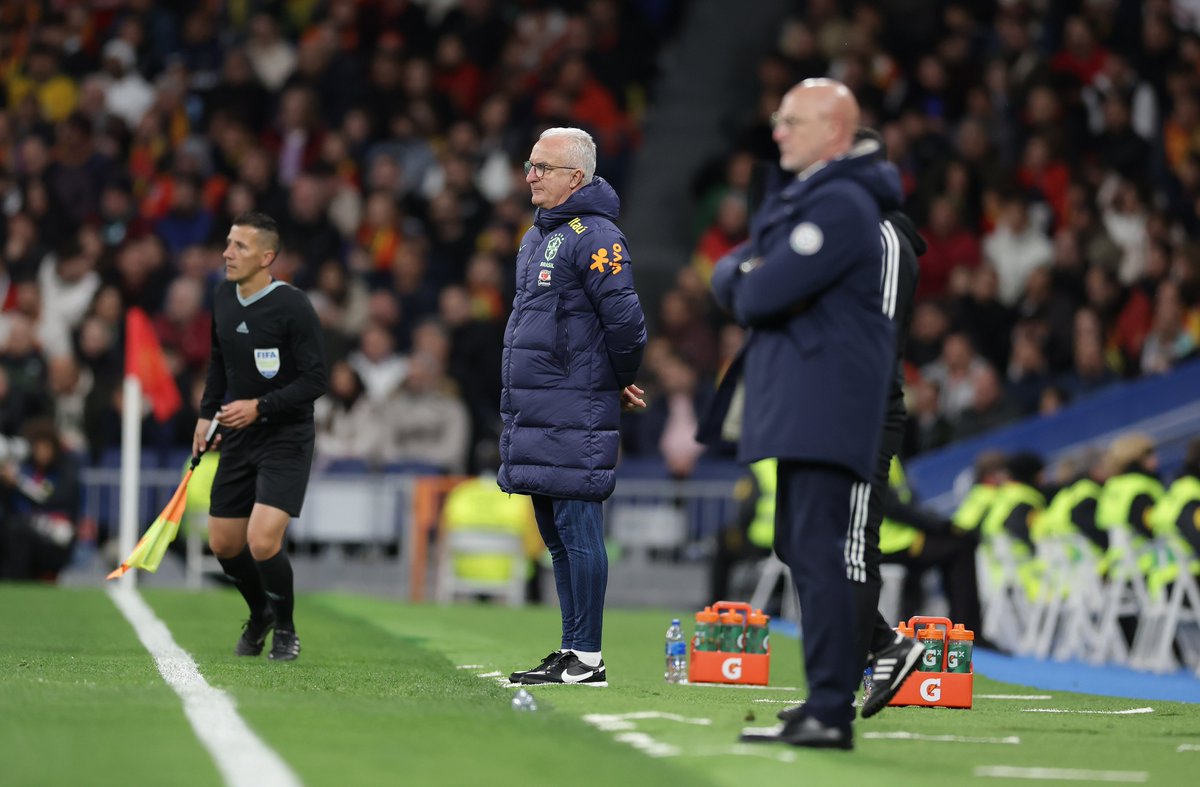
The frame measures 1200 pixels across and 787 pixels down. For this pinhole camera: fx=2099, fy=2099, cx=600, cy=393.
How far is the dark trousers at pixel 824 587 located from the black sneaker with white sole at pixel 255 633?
166 inches

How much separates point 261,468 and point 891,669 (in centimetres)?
357

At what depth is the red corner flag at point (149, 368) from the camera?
17.1 metres

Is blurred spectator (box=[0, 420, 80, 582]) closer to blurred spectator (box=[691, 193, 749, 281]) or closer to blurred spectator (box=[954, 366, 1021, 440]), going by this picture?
blurred spectator (box=[691, 193, 749, 281])

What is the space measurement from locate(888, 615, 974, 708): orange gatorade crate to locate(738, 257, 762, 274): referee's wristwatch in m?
2.43

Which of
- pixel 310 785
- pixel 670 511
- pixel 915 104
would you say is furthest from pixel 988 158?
pixel 310 785

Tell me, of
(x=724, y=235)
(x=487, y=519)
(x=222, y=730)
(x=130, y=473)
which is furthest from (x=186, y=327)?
(x=222, y=730)

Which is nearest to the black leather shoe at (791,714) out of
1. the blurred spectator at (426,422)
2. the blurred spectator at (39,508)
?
the blurred spectator at (39,508)

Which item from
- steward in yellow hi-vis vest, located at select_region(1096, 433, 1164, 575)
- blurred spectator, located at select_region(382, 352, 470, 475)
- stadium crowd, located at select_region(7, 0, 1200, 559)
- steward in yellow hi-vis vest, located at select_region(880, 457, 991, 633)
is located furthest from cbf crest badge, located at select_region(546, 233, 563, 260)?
blurred spectator, located at select_region(382, 352, 470, 475)

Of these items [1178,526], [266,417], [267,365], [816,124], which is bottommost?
[1178,526]

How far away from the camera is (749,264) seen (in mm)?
6770

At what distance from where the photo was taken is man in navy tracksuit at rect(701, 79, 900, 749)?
6523 mm

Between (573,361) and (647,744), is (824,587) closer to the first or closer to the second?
(647,744)

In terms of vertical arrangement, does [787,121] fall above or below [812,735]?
above

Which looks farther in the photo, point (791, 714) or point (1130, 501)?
point (1130, 501)
